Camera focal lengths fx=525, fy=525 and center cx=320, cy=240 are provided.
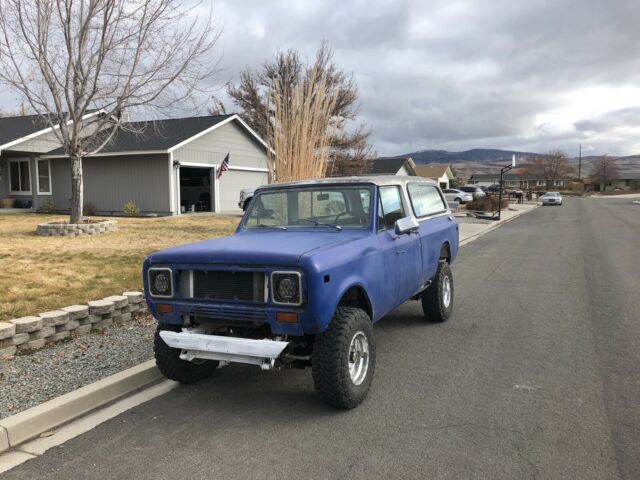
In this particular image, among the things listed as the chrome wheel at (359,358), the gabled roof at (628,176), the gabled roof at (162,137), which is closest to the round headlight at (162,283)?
the chrome wheel at (359,358)

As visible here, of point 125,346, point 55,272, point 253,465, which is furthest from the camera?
point 55,272

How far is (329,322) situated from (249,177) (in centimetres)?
2392

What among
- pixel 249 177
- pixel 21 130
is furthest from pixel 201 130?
pixel 21 130

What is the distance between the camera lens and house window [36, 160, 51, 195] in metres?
23.7

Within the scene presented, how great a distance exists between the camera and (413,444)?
3.42m

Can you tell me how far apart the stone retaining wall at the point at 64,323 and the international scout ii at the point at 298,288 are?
1511 mm

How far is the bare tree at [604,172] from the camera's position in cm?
11919

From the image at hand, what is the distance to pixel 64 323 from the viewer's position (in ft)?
17.5

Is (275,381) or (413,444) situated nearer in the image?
(413,444)

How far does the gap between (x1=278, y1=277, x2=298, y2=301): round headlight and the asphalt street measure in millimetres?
935

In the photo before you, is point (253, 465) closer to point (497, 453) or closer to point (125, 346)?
point (497, 453)

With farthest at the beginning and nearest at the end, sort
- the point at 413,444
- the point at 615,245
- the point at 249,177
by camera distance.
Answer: the point at 249,177
the point at 615,245
the point at 413,444

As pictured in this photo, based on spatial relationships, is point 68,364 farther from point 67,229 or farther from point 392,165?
point 392,165

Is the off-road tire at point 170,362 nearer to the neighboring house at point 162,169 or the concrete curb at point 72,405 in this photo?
the concrete curb at point 72,405
